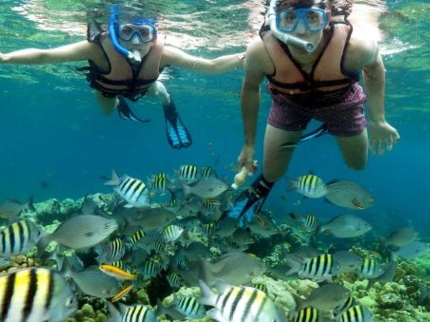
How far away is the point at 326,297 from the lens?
15.3 feet

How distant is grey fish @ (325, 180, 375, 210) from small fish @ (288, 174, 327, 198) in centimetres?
13

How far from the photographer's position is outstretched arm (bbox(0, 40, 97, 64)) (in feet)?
27.0

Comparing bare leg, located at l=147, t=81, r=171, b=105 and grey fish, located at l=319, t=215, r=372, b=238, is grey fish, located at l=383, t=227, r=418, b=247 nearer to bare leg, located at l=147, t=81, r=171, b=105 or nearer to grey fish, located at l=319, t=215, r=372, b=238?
grey fish, located at l=319, t=215, r=372, b=238

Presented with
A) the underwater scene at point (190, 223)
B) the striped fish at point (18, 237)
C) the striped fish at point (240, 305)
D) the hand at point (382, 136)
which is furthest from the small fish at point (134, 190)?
the hand at point (382, 136)

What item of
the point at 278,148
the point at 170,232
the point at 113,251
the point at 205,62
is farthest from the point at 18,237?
the point at 205,62

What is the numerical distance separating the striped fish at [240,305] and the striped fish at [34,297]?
1.08 m

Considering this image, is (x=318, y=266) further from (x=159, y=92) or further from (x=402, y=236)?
(x=159, y=92)

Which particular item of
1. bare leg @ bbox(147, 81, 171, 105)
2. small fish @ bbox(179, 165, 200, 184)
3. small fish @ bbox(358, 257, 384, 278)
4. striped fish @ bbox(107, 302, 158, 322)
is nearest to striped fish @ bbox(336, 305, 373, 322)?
small fish @ bbox(358, 257, 384, 278)

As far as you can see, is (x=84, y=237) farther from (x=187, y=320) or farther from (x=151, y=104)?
(x=151, y=104)

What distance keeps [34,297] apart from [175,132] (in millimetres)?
7984

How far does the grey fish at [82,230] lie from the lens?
15.6 feet

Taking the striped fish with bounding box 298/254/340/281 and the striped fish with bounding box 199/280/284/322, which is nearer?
the striped fish with bounding box 199/280/284/322

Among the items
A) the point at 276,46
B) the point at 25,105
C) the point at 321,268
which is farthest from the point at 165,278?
the point at 25,105

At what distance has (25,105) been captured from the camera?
54.1m
